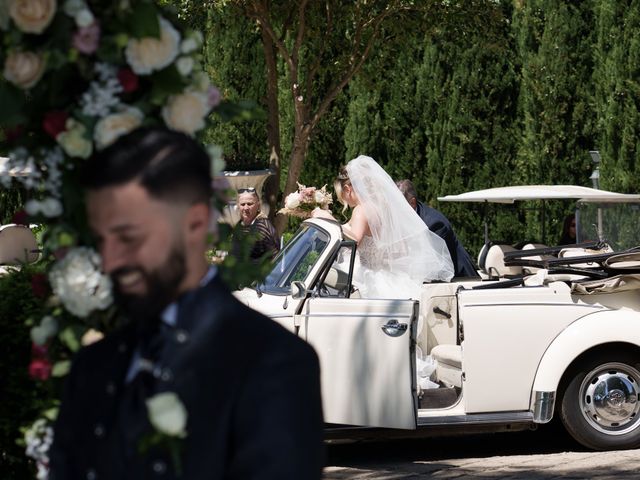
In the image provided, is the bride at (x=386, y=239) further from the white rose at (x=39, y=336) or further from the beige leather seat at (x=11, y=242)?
the beige leather seat at (x=11, y=242)

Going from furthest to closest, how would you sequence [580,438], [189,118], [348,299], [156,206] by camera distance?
[580,438] → [348,299] → [189,118] → [156,206]

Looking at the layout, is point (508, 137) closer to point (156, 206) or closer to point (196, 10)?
point (196, 10)

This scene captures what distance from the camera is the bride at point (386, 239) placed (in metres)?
8.67

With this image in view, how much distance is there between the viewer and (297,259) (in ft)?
→ 27.4

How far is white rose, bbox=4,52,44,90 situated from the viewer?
2746 mm

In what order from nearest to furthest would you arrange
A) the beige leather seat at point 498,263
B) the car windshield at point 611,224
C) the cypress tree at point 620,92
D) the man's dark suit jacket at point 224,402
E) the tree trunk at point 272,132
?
the man's dark suit jacket at point 224,402
the car windshield at point 611,224
the beige leather seat at point 498,263
the tree trunk at point 272,132
the cypress tree at point 620,92

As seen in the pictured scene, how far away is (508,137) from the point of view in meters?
23.6

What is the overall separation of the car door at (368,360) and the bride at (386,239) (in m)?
0.92

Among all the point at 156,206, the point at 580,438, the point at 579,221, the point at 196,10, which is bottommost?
the point at 580,438

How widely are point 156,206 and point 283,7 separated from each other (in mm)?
16780

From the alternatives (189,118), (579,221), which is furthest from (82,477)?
(579,221)

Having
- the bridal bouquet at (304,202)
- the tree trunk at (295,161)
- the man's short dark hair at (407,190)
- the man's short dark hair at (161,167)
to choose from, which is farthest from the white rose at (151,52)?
the tree trunk at (295,161)

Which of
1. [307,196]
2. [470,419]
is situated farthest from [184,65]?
[307,196]

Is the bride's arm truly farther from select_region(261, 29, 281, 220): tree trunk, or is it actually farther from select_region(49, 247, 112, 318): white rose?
select_region(261, 29, 281, 220): tree trunk
